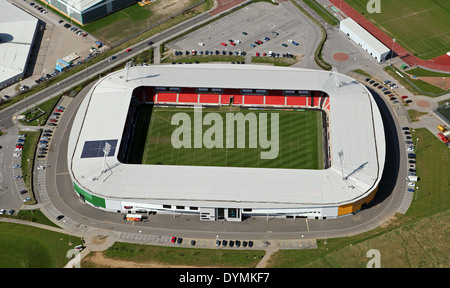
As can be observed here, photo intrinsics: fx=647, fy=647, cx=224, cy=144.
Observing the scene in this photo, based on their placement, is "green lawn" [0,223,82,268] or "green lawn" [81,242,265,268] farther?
"green lawn" [0,223,82,268]

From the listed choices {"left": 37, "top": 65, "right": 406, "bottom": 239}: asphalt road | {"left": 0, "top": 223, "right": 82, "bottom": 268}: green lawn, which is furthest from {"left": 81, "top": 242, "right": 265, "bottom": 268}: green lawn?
{"left": 0, "top": 223, "right": 82, "bottom": 268}: green lawn

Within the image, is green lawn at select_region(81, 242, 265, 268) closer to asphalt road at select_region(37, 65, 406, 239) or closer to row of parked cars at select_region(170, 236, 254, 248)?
row of parked cars at select_region(170, 236, 254, 248)

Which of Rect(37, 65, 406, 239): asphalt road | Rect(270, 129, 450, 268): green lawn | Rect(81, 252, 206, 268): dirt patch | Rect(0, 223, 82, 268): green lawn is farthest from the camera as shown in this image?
Rect(37, 65, 406, 239): asphalt road

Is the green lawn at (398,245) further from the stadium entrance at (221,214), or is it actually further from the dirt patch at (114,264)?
the dirt patch at (114,264)

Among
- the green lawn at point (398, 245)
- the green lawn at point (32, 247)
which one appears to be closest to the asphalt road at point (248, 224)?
the green lawn at point (398, 245)

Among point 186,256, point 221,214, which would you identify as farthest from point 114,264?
point 221,214

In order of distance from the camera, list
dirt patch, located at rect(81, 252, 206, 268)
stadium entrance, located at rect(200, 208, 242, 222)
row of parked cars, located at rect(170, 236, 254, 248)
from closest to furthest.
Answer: dirt patch, located at rect(81, 252, 206, 268), row of parked cars, located at rect(170, 236, 254, 248), stadium entrance, located at rect(200, 208, 242, 222)

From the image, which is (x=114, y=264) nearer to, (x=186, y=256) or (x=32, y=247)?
(x=186, y=256)

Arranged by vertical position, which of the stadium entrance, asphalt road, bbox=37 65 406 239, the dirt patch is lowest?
the dirt patch

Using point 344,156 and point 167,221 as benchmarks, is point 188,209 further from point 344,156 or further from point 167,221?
point 344,156

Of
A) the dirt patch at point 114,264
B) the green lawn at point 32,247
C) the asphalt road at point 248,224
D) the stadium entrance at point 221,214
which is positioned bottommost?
the dirt patch at point 114,264

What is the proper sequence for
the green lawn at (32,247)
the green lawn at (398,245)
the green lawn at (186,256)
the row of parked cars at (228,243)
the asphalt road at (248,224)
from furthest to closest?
the asphalt road at (248,224) → the row of parked cars at (228,243) → the green lawn at (32,247) → the green lawn at (186,256) → the green lawn at (398,245)

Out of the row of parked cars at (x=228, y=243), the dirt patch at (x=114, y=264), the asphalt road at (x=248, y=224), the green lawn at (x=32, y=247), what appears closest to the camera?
the dirt patch at (x=114, y=264)
